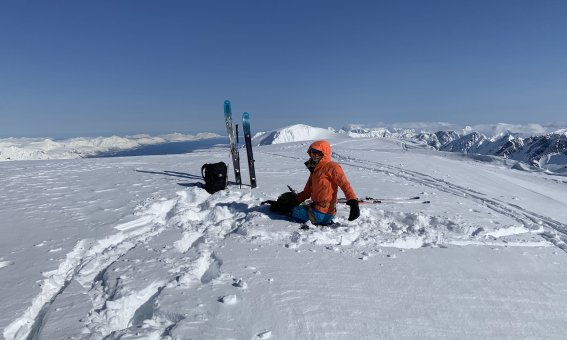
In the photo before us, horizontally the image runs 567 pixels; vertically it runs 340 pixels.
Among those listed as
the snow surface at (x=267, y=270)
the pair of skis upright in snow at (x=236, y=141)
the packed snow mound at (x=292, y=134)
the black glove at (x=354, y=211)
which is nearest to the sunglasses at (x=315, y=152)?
the black glove at (x=354, y=211)

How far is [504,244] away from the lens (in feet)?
20.7

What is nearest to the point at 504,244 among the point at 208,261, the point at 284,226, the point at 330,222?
the point at 330,222

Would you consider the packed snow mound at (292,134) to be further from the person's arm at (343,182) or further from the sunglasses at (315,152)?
the person's arm at (343,182)

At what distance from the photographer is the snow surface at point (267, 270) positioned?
3.74m

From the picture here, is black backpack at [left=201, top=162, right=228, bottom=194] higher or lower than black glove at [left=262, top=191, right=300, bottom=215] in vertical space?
higher

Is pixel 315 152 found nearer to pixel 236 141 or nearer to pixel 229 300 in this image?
pixel 229 300

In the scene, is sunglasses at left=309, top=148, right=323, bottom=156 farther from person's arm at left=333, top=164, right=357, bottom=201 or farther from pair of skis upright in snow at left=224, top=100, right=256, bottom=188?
pair of skis upright in snow at left=224, top=100, right=256, bottom=188

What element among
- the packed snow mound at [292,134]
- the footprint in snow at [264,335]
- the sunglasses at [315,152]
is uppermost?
the packed snow mound at [292,134]

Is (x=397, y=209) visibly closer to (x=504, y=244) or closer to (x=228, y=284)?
(x=504, y=244)

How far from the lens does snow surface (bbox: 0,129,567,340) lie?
374cm

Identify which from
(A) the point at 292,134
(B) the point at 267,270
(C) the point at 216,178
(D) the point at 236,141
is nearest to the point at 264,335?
(B) the point at 267,270

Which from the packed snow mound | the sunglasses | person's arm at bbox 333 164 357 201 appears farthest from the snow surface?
the packed snow mound

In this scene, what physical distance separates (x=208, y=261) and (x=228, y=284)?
0.92 m

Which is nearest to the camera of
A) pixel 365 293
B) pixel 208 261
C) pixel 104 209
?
pixel 365 293
